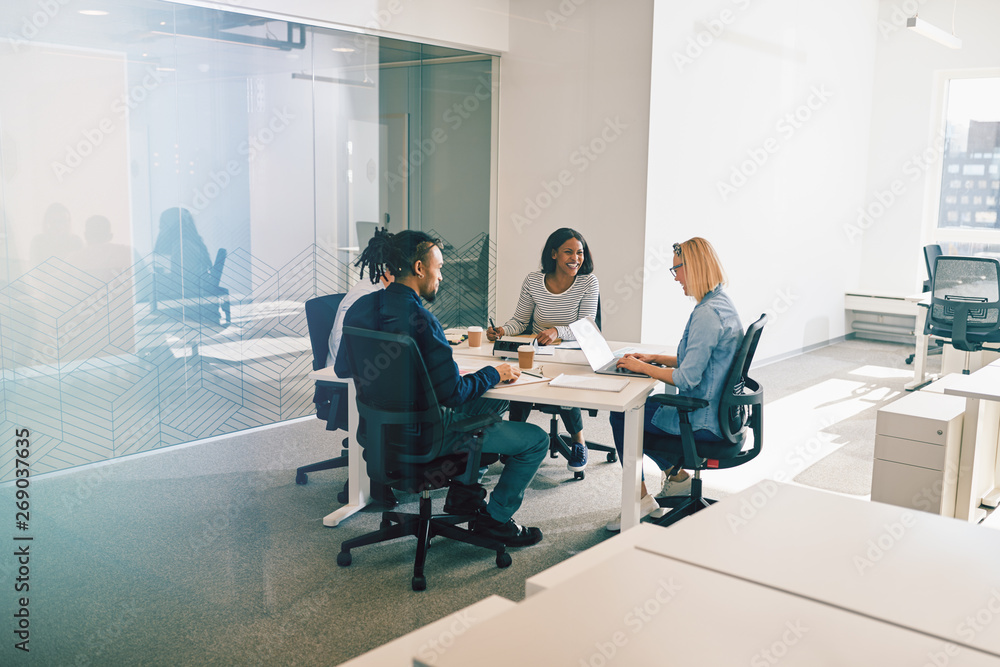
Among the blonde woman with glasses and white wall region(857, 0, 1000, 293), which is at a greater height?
white wall region(857, 0, 1000, 293)

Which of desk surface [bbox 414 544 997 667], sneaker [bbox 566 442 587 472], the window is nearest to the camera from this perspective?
desk surface [bbox 414 544 997 667]

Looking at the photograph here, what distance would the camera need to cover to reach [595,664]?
1.03 m

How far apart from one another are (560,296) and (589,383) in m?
1.22

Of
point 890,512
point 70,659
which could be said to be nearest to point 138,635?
point 70,659

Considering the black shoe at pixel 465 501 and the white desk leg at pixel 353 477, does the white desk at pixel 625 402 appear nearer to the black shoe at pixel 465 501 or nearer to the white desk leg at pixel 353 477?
the black shoe at pixel 465 501

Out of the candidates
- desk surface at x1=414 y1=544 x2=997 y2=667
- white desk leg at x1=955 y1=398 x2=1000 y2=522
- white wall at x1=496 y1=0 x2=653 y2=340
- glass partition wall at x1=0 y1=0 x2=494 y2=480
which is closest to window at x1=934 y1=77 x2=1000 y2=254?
white wall at x1=496 y1=0 x2=653 y2=340

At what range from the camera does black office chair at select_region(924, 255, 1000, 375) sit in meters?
5.84

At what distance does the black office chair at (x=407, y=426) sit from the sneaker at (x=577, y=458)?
113 centimetres

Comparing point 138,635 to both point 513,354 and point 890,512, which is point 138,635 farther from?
point 890,512

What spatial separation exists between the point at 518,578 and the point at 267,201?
9.07ft

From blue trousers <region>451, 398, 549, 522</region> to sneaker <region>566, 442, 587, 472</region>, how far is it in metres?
0.97

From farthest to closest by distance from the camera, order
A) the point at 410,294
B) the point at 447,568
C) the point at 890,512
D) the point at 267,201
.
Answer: the point at 267,201
the point at 447,568
the point at 410,294
the point at 890,512

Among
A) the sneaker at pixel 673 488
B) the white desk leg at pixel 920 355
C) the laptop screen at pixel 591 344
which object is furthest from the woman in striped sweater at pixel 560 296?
the white desk leg at pixel 920 355

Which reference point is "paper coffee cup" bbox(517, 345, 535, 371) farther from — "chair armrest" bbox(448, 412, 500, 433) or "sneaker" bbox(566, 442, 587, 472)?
"sneaker" bbox(566, 442, 587, 472)
